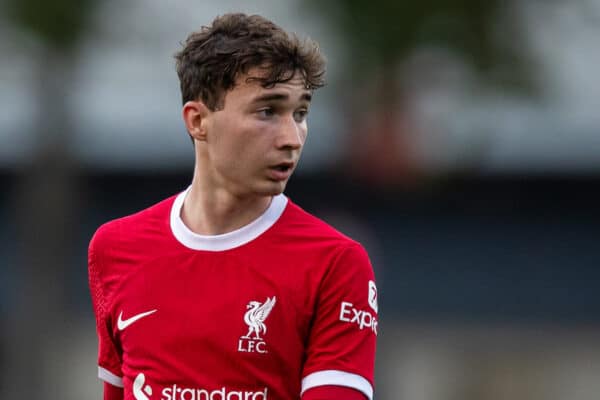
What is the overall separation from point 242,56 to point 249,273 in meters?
0.76

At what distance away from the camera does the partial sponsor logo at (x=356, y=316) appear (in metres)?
5.35

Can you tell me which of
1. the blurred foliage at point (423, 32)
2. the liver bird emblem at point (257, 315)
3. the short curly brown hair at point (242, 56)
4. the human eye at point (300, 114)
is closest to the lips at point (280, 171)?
the human eye at point (300, 114)

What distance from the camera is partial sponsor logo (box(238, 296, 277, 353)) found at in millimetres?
5328

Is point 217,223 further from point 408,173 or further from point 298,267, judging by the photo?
point 408,173

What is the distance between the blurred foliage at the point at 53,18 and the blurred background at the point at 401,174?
1.0 inches

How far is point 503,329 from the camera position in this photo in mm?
22125

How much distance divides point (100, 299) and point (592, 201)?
1748 cm

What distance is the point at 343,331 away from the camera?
211 inches

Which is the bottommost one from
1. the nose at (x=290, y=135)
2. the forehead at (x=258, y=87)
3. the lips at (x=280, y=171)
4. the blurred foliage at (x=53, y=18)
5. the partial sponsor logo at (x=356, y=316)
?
the partial sponsor logo at (x=356, y=316)

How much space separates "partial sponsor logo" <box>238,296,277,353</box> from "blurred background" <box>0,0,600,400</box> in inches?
446

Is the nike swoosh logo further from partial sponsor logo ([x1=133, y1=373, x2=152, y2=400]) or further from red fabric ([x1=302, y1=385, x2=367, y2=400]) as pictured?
red fabric ([x1=302, y1=385, x2=367, y2=400])

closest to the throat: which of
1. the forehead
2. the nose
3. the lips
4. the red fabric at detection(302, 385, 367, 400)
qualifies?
the lips

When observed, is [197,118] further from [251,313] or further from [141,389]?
[141,389]

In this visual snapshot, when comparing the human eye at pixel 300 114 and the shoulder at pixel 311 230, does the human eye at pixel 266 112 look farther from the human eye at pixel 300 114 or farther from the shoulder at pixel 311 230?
the shoulder at pixel 311 230
